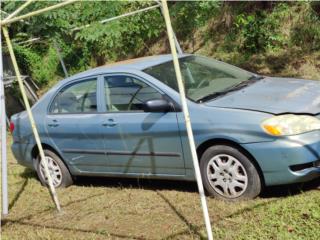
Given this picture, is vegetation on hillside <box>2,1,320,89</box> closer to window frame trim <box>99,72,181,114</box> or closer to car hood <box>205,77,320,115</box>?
window frame trim <box>99,72,181,114</box>

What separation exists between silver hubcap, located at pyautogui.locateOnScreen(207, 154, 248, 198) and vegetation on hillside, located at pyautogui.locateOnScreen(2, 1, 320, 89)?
4.24 meters

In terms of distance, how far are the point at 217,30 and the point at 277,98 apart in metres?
8.28

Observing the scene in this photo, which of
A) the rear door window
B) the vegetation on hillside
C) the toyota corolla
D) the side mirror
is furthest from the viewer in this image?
the vegetation on hillside

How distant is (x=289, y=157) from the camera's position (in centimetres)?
486

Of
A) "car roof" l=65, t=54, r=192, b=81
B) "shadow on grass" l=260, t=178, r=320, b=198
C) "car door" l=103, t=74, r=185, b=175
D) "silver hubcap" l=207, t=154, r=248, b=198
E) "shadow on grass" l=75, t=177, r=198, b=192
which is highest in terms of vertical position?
"car roof" l=65, t=54, r=192, b=81

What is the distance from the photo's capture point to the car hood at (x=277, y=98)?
5121 millimetres

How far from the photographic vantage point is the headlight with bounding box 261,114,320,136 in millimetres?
4891

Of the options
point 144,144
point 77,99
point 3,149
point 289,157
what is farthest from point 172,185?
point 3,149

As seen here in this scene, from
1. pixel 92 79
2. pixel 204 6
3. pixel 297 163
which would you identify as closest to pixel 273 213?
pixel 297 163

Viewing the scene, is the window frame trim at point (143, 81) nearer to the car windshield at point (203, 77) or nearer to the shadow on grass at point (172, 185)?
the car windshield at point (203, 77)

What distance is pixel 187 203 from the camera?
18.1 ft

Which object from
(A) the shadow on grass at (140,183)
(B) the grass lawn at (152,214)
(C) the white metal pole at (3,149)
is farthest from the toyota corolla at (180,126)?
(C) the white metal pole at (3,149)

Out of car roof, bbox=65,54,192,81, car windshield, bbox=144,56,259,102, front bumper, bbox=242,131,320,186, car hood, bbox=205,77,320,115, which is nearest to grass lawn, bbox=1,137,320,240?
front bumper, bbox=242,131,320,186

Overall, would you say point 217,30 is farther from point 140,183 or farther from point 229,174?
point 229,174
